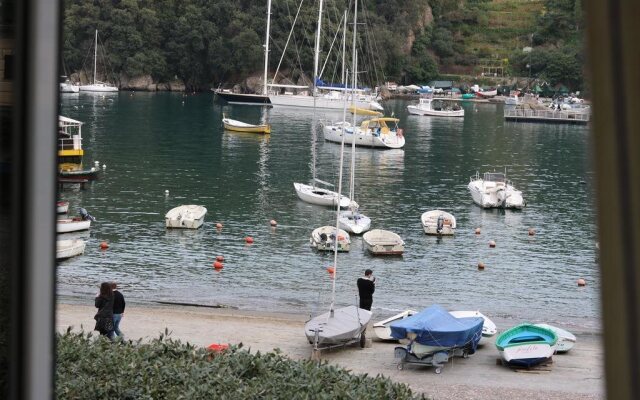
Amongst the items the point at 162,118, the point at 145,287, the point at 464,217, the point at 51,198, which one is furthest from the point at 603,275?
the point at 162,118

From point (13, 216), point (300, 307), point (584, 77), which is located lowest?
point (300, 307)

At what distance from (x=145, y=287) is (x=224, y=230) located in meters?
4.66

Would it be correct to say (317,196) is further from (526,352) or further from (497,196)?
(526,352)

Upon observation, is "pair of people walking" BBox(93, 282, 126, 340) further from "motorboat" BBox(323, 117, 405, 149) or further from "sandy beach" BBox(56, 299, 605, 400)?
"motorboat" BBox(323, 117, 405, 149)

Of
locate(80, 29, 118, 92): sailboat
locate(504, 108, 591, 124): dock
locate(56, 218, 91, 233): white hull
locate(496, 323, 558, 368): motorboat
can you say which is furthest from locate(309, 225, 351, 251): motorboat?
locate(80, 29, 118, 92): sailboat

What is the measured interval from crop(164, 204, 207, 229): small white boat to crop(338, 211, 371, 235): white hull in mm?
2737

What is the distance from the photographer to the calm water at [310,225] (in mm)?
13344

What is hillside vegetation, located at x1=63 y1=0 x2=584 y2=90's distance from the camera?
52338 millimetres

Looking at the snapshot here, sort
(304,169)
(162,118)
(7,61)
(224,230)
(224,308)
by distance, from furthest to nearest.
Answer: (162,118), (304,169), (224,230), (224,308), (7,61)

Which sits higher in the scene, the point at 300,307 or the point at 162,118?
the point at 162,118

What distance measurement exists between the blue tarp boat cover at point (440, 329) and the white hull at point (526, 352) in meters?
0.33

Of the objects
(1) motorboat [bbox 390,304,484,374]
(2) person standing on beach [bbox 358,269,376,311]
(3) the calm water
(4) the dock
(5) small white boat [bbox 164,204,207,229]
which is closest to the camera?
(1) motorboat [bbox 390,304,484,374]

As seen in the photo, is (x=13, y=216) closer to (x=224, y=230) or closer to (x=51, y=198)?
(x=51, y=198)

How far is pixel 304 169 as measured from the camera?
87.2ft
